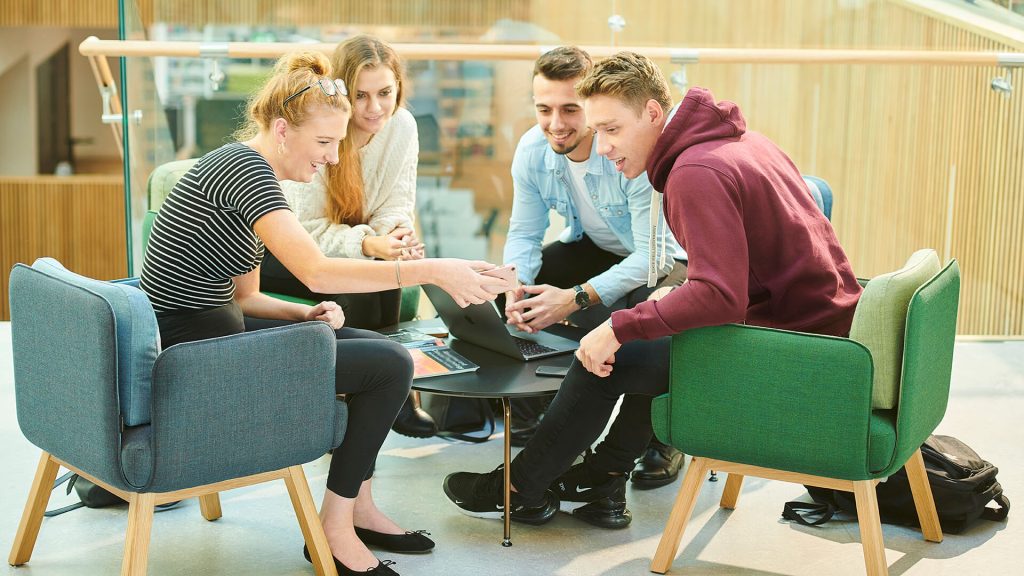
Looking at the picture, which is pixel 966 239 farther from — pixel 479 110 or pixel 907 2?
pixel 479 110

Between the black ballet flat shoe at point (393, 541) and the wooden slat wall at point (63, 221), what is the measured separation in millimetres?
6561

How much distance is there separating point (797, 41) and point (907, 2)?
43 cm

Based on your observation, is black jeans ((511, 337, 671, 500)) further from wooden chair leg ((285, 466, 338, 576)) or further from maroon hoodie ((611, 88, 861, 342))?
wooden chair leg ((285, 466, 338, 576))

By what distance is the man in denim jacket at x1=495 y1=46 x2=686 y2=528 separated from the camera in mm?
3012

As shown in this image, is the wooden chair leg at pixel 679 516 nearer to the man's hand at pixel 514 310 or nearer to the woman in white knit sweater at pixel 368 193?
the man's hand at pixel 514 310

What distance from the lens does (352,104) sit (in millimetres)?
3207

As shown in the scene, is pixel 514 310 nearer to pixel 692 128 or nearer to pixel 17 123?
pixel 692 128

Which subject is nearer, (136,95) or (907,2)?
(136,95)

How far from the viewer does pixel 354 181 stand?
329 centimetres

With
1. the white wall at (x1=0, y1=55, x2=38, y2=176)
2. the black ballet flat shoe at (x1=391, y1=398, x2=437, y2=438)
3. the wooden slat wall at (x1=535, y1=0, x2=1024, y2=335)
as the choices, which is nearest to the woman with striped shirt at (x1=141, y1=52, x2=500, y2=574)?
the black ballet flat shoe at (x1=391, y1=398, x2=437, y2=438)

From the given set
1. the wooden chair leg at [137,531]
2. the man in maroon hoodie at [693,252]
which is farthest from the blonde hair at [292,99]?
the wooden chair leg at [137,531]

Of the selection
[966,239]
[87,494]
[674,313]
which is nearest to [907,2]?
[966,239]

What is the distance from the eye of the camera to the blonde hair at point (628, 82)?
98.3 inches

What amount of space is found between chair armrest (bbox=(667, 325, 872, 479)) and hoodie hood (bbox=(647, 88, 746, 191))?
39 centimetres
